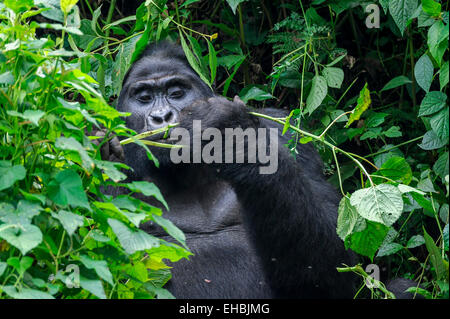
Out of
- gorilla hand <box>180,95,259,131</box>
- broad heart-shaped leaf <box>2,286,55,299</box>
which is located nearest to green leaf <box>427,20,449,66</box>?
gorilla hand <box>180,95,259,131</box>

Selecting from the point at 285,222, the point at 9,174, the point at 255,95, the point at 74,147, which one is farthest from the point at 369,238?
the point at 255,95

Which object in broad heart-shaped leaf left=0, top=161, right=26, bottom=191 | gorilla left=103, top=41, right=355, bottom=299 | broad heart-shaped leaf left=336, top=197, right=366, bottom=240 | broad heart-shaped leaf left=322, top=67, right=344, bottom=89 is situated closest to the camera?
broad heart-shaped leaf left=0, top=161, right=26, bottom=191

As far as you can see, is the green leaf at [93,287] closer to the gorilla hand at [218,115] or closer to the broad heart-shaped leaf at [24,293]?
the broad heart-shaped leaf at [24,293]

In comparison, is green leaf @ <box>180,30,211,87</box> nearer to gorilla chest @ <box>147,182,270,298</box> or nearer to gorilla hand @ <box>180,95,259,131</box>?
gorilla hand @ <box>180,95,259,131</box>

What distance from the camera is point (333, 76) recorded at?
364 centimetres

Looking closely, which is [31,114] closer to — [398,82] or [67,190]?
[67,190]

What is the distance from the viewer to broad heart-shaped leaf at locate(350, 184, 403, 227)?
2322 mm

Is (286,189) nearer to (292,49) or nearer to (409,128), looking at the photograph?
(292,49)

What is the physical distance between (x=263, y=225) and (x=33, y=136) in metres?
1.34

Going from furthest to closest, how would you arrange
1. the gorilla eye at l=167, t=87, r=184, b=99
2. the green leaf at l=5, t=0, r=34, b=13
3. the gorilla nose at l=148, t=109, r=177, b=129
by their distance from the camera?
the gorilla eye at l=167, t=87, r=184, b=99, the gorilla nose at l=148, t=109, r=177, b=129, the green leaf at l=5, t=0, r=34, b=13

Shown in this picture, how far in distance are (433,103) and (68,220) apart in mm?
1769

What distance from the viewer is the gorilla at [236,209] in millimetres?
2926

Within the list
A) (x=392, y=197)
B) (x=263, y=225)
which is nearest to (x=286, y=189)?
(x=263, y=225)

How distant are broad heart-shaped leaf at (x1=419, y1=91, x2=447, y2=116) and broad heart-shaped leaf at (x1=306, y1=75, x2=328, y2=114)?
73 cm
